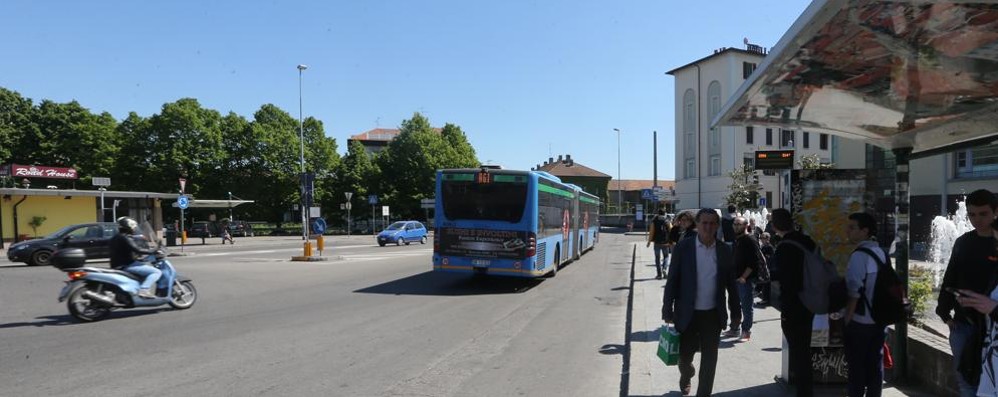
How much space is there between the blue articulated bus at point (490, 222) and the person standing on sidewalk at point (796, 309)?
8.82 m

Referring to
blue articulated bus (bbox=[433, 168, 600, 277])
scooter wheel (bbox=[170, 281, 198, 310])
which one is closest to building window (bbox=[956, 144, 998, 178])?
blue articulated bus (bbox=[433, 168, 600, 277])

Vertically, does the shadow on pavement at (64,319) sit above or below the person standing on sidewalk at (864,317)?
below

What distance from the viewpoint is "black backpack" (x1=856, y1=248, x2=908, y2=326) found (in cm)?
430

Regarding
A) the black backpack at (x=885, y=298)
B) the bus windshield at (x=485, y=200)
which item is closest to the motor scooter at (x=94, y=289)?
the bus windshield at (x=485, y=200)

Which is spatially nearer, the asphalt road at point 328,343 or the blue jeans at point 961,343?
the blue jeans at point 961,343

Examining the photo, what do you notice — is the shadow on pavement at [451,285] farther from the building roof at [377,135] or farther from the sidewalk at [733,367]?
the building roof at [377,135]

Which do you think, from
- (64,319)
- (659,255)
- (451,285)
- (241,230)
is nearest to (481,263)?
(451,285)

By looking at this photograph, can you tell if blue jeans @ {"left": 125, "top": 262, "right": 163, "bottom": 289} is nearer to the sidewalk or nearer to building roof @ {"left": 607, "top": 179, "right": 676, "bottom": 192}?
the sidewalk

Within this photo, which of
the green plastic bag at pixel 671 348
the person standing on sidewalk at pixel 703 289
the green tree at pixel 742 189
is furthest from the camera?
the green tree at pixel 742 189

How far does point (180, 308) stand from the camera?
10758 millimetres

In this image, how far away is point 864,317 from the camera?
14.4 feet

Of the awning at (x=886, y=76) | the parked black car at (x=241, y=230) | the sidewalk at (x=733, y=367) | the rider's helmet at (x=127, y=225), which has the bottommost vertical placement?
the parked black car at (x=241, y=230)

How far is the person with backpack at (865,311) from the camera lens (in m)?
4.37

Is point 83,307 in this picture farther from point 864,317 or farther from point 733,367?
point 864,317
